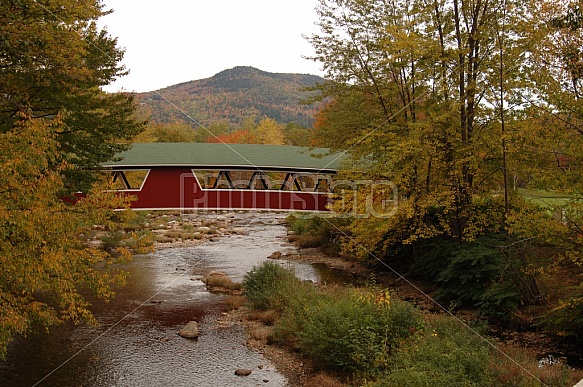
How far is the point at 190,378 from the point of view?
35.5 ft

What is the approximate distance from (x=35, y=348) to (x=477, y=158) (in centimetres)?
1263

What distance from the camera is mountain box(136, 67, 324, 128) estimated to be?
349 feet

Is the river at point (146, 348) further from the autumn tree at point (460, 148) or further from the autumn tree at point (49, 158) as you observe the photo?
the autumn tree at point (460, 148)

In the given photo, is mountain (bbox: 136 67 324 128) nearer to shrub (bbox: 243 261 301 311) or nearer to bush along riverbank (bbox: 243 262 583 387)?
shrub (bbox: 243 261 301 311)

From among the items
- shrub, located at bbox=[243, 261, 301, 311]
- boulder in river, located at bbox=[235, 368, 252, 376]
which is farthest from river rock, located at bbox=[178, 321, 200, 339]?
boulder in river, located at bbox=[235, 368, 252, 376]

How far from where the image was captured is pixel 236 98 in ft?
415

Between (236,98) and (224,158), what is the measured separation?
109927 mm

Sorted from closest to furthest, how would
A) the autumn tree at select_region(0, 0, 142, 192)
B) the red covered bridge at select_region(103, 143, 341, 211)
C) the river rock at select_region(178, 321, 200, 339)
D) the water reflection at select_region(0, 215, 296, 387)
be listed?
the autumn tree at select_region(0, 0, 142, 192)
the water reflection at select_region(0, 215, 296, 387)
the river rock at select_region(178, 321, 200, 339)
the red covered bridge at select_region(103, 143, 341, 211)

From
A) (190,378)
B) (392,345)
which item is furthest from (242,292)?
(392,345)

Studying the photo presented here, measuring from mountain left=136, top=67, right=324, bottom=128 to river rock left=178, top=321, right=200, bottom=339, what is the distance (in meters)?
84.2

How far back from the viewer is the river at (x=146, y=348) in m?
10.8

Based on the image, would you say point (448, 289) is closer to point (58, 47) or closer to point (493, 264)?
point (493, 264)

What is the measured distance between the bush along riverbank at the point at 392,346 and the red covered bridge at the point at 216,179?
5.51 meters

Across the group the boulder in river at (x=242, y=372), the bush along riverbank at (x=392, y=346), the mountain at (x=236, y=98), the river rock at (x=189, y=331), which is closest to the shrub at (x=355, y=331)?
the bush along riverbank at (x=392, y=346)
